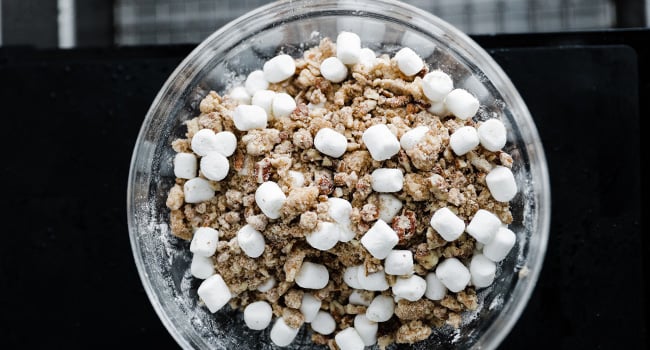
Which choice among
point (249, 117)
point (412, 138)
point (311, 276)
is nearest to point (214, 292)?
point (311, 276)

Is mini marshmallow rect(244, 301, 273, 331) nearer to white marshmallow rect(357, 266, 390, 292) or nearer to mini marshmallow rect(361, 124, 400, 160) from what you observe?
white marshmallow rect(357, 266, 390, 292)

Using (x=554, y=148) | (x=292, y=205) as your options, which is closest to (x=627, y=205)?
(x=554, y=148)

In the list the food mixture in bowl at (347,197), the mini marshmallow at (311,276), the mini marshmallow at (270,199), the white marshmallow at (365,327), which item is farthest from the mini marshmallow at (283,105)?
the white marshmallow at (365,327)

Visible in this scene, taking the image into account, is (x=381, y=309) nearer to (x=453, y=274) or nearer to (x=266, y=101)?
(x=453, y=274)

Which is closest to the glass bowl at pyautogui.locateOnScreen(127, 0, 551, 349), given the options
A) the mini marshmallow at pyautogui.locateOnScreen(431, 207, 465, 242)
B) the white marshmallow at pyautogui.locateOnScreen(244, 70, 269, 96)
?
the white marshmallow at pyautogui.locateOnScreen(244, 70, 269, 96)

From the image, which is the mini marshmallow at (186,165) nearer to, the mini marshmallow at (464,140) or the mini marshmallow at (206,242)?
the mini marshmallow at (206,242)

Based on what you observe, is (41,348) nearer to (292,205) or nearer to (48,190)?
(48,190)
